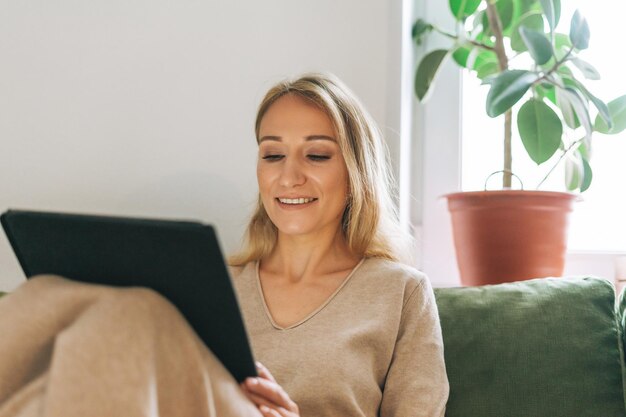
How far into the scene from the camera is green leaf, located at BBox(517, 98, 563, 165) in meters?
1.62

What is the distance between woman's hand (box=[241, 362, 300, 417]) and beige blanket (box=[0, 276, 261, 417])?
1.4 inches

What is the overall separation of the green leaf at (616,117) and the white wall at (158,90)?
1.72ft

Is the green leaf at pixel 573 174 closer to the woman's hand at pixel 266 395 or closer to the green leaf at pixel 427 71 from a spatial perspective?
the green leaf at pixel 427 71

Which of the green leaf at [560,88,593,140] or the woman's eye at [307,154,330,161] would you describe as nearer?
the woman's eye at [307,154,330,161]

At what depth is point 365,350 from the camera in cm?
124

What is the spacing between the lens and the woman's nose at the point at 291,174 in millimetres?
1325

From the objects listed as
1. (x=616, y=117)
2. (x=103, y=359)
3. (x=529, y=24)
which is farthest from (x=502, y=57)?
(x=103, y=359)

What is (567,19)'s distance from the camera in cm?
196

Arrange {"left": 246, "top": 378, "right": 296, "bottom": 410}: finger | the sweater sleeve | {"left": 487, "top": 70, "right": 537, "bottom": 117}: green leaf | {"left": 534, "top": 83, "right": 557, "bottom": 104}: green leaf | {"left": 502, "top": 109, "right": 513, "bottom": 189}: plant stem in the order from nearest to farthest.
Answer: {"left": 246, "top": 378, "right": 296, "bottom": 410}: finger → the sweater sleeve → {"left": 487, "top": 70, "right": 537, "bottom": 117}: green leaf → {"left": 534, "top": 83, "right": 557, "bottom": 104}: green leaf → {"left": 502, "top": 109, "right": 513, "bottom": 189}: plant stem

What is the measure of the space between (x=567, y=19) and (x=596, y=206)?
0.51 m

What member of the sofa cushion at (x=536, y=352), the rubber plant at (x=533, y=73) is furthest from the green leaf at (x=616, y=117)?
the sofa cushion at (x=536, y=352)

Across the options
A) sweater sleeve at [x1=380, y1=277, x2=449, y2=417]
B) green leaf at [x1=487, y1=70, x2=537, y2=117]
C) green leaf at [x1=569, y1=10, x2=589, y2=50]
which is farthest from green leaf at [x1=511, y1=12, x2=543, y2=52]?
sweater sleeve at [x1=380, y1=277, x2=449, y2=417]

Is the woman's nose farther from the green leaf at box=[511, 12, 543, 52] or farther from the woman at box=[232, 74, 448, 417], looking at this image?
the green leaf at box=[511, 12, 543, 52]

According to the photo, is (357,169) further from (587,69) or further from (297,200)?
(587,69)
